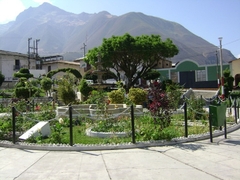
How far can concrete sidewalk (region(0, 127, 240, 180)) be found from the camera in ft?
17.4

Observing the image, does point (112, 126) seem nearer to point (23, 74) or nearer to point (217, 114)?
point (217, 114)

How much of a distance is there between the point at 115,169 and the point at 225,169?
2.27 m

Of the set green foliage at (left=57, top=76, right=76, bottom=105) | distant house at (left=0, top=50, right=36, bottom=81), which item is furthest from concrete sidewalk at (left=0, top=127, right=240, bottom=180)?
distant house at (left=0, top=50, right=36, bottom=81)

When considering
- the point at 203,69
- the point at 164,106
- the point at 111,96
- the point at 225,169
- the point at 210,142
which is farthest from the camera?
A: the point at 203,69

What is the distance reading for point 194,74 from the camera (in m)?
45.3

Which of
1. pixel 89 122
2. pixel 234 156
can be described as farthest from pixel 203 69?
pixel 234 156

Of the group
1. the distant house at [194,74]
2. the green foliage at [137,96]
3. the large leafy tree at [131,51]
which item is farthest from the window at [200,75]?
the green foliage at [137,96]

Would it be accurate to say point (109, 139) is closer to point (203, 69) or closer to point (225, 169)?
point (225, 169)

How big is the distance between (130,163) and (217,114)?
12.2 ft

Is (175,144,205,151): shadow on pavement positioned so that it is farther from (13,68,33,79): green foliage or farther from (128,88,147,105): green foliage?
(13,68,33,79): green foliage

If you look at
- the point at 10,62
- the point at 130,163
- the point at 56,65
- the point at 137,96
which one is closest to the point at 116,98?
the point at 137,96

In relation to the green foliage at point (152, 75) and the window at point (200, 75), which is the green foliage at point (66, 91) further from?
the window at point (200, 75)

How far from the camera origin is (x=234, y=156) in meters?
6.56

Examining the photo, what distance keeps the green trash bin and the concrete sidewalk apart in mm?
807
